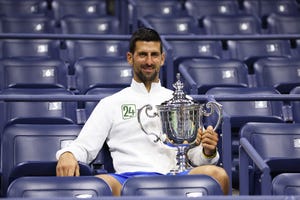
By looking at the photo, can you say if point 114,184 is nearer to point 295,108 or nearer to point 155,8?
point 295,108

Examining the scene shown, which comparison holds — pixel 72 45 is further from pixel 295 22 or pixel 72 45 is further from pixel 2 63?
pixel 295 22

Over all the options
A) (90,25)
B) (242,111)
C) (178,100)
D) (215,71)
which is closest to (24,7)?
(90,25)

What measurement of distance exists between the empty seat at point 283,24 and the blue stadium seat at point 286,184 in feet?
12.7

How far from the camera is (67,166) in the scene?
4.27 meters

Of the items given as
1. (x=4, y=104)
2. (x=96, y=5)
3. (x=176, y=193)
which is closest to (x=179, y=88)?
(x=176, y=193)

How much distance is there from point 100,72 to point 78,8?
2341 mm

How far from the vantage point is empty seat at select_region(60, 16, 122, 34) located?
25.5ft

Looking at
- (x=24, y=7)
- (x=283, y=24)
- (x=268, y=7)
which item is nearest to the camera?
(x=283, y=24)

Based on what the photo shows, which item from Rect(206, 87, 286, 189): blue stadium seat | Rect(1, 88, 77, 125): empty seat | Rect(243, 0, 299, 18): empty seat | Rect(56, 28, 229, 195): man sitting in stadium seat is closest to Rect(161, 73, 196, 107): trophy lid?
Rect(56, 28, 229, 195): man sitting in stadium seat

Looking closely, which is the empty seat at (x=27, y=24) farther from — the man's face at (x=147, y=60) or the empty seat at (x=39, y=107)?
the man's face at (x=147, y=60)

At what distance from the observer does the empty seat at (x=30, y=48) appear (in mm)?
7016

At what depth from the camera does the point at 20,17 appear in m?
7.82

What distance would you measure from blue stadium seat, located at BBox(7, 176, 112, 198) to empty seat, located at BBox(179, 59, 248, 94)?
2365 mm

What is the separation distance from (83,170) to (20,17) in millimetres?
3670
